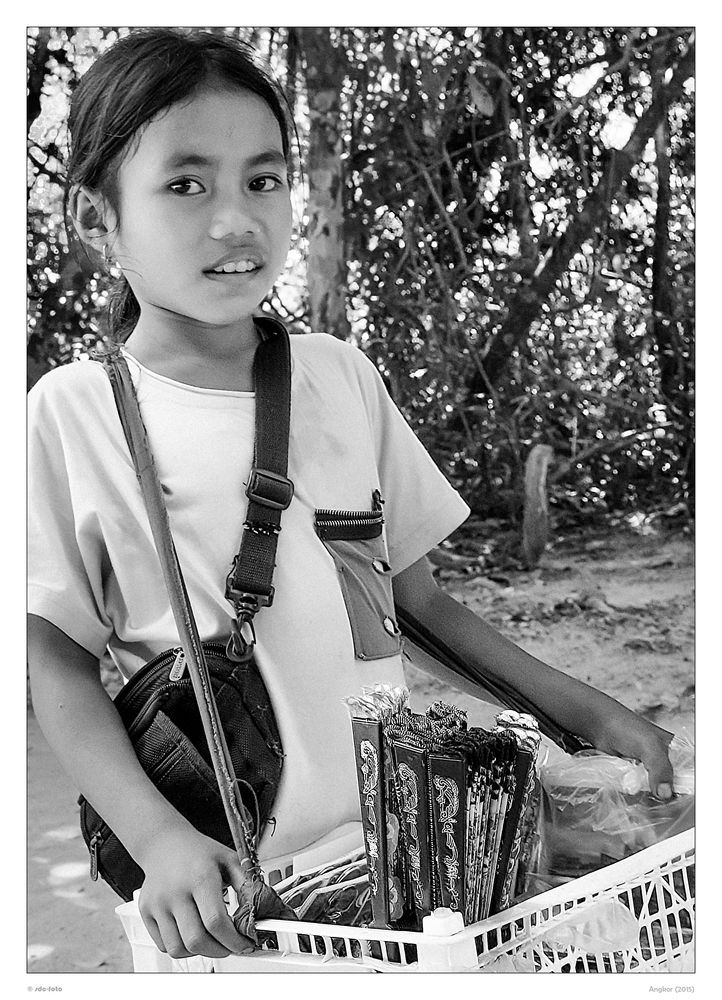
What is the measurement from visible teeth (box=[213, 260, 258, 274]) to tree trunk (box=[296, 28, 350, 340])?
131 mm

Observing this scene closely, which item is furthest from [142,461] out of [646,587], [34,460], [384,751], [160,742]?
[646,587]

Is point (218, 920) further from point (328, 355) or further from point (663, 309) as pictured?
point (663, 309)

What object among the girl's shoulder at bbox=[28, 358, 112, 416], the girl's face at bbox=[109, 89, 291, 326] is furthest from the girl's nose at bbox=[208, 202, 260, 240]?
the girl's shoulder at bbox=[28, 358, 112, 416]

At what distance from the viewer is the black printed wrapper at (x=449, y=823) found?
1.57m

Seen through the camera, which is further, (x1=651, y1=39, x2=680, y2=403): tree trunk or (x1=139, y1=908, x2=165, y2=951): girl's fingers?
(x1=651, y1=39, x2=680, y2=403): tree trunk

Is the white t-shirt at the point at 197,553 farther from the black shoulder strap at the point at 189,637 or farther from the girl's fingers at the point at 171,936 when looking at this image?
the girl's fingers at the point at 171,936

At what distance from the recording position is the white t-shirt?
1.68m

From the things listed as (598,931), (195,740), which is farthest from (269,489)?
(598,931)

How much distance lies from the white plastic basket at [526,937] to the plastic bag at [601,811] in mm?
42

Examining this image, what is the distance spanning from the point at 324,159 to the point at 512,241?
314 mm

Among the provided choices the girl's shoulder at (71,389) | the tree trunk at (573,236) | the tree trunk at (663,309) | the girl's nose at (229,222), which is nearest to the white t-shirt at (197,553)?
the girl's shoulder at (71,389)

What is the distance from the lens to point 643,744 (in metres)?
1.81

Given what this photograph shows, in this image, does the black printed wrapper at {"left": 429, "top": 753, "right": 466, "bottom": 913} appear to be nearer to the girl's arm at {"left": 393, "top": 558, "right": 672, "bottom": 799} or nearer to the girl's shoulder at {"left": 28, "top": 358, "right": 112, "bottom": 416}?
the girl's arm at {"left": 393, "top": 558, "right": 672, "bottom": 799}
